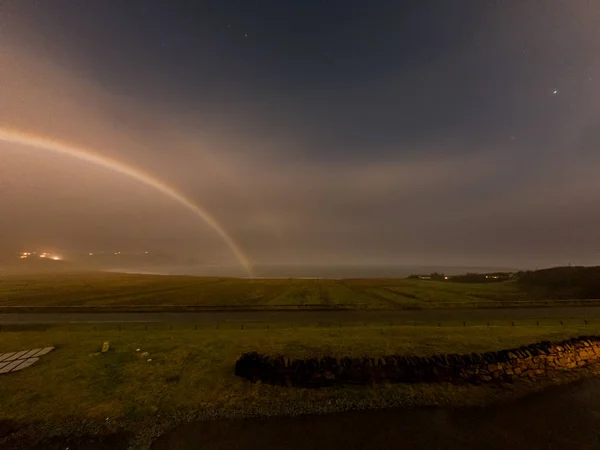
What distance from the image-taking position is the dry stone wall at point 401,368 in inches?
735

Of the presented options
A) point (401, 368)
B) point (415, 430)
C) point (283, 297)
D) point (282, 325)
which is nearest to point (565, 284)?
point (283, 297)

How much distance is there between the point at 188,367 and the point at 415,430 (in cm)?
1567

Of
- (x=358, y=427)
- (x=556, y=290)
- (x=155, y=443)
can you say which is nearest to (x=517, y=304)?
(x=556, y=290)

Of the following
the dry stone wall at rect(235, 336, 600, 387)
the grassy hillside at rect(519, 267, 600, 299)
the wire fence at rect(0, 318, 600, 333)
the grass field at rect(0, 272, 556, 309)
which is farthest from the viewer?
the grassy hillside at rect(519, 267, 600, 299)

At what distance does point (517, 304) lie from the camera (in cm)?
5178

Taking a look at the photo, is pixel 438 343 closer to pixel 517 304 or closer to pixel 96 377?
pixel 96 377

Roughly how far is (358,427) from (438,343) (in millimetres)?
13574

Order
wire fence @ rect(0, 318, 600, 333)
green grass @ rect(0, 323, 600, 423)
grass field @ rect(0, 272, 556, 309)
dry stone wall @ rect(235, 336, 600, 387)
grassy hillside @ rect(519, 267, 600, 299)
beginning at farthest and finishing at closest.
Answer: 1. grassy hillside @ rect(519, 267, 600, 299)
2. grass field @ rect(0, 272, 556, 309)
3. wire fence @ rect(0, 318, 600, 333)
4. dry stone wall @ rect(235, 336, 600, 387)
5. green grass @ rect(0, 323, 600, 423)

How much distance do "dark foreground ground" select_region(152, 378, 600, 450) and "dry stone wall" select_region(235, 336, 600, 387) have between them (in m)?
3.08

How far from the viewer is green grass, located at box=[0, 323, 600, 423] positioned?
16.2 metres

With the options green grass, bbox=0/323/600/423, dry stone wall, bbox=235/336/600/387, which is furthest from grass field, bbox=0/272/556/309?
dry stone wall, bbox=235/336/600/387

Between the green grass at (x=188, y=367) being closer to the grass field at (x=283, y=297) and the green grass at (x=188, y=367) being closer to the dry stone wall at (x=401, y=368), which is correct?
the dry stone wall at (x=401, y=368)

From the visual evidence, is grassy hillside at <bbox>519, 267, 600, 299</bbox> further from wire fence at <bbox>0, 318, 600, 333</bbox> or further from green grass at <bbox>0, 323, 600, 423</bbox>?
green grass at <bbox>0, 323, 600, 423</bbox>

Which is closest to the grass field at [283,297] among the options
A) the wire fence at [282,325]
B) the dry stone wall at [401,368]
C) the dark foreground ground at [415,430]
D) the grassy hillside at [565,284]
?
the grassy hillside at [565,284]
